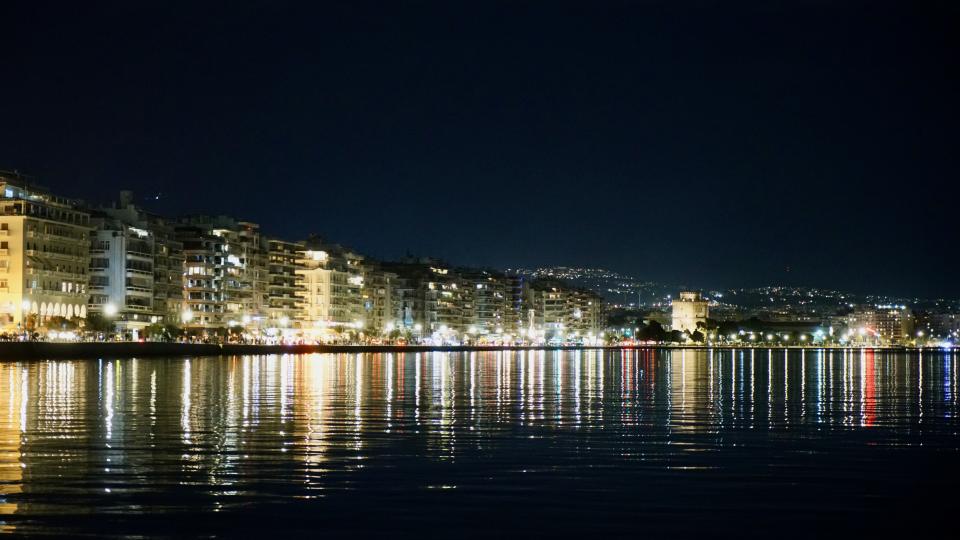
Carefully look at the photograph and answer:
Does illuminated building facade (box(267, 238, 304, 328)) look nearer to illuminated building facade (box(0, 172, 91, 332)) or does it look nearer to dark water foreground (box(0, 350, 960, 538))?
illuminated building facade (box(0, 172, 91, 332))

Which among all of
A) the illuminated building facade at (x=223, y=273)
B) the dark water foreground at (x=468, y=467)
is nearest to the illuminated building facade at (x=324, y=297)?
the illuminated building facade at (x=223, y=273)

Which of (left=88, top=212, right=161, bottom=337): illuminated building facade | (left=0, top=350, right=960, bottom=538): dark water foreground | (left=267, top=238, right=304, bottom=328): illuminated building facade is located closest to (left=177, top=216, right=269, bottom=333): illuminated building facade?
(left=267, top=238, right=304, bottom=328): illuminated building facade

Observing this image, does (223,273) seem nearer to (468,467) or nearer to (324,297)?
(324,297)

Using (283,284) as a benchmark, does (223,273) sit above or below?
above

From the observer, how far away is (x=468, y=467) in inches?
878

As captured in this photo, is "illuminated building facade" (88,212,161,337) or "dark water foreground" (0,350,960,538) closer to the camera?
"dark water foreground" (0,350,960,538)

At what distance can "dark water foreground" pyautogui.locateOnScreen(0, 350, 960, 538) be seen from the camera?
16727 mm

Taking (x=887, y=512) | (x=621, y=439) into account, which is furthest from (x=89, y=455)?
(x=887, y=512)

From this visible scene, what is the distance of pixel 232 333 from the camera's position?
148m

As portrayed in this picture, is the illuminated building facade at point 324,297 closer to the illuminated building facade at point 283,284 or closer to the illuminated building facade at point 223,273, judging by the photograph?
the illuminated building facade at point 283,284

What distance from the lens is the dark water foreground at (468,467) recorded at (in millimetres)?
16727

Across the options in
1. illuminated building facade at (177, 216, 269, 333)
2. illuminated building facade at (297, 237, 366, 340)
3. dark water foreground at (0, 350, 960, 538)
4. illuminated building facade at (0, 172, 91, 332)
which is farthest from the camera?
illuminated building facade at (297, 237, 366, 340)

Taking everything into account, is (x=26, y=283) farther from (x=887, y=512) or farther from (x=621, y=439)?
(x=887, y=512)

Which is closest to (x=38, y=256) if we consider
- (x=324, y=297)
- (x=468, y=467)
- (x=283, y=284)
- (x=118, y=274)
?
(x=118, y=274)
